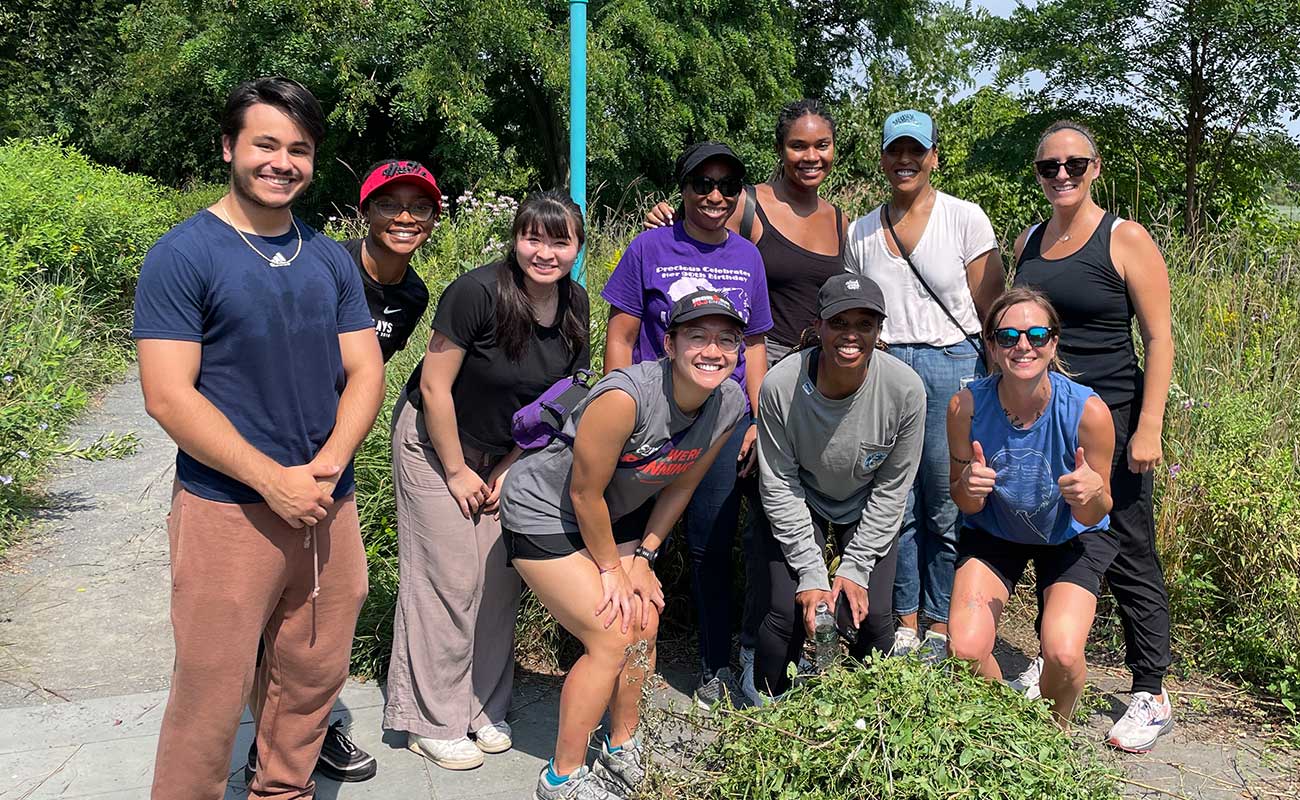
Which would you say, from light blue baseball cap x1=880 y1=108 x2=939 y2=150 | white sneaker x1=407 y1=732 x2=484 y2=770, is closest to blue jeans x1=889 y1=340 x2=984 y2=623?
light blue baseball cap x1=880 y1=108 x2=939 y2=150

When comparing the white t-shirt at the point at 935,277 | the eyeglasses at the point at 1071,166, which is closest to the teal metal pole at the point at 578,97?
the white t-shirt at the point at 935,277

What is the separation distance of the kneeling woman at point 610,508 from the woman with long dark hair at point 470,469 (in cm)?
28

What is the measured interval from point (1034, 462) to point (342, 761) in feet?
8.01

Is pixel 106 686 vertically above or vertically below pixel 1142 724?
below

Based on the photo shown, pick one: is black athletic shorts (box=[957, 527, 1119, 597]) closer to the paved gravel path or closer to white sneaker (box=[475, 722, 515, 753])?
the paved gravel path

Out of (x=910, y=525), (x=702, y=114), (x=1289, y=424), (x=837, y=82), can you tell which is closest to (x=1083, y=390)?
(x=910, y=525)

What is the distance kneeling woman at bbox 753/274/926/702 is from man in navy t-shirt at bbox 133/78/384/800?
144 cm

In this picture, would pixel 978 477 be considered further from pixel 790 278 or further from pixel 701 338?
pixel 790 278

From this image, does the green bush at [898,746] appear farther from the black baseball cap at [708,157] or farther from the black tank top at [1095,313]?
the black baseball cap at [708,157]

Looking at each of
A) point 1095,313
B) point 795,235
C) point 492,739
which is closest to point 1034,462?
point 1095,313

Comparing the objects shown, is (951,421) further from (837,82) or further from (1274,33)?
(837,82)

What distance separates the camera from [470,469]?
146 inches

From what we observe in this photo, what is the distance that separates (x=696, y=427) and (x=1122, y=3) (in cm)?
928

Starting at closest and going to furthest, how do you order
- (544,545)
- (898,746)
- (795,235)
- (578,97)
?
(898,746) < (544,545) < (795,235) < (578,97)
